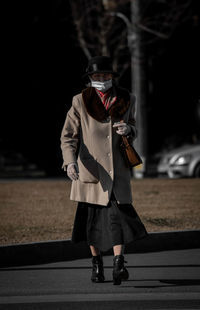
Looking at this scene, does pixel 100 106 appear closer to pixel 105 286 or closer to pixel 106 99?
pixel 106 99

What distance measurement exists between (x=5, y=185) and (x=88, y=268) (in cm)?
817

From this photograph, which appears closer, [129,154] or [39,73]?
[129,154]

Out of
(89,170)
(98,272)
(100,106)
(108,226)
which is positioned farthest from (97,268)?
(100,106)

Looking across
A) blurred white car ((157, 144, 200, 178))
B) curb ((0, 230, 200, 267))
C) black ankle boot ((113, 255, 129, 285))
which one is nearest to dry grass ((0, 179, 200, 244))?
curb ((0, 230, 200, 267))

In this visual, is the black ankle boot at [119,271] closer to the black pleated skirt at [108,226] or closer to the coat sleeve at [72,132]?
the black pleated skirt at [108,226]

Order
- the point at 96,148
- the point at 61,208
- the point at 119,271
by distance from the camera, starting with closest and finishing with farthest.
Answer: the point at 119,271 → the point at 96,148 → the point at 61,208

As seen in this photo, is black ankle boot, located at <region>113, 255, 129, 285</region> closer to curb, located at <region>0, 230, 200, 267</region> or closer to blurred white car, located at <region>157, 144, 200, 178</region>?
curb, located at <region>0, 230, 200, 267</region>

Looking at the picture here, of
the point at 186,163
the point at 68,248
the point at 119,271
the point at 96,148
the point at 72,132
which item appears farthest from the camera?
the point at 186,163

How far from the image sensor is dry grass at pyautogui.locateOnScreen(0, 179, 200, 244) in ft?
31.9

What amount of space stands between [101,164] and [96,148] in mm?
145

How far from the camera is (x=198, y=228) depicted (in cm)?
973

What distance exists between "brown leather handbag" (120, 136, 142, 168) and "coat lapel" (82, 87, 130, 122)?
0.76 feet

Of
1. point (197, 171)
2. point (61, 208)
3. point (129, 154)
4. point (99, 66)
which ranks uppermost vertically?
point (99, 66)

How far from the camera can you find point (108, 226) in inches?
269
